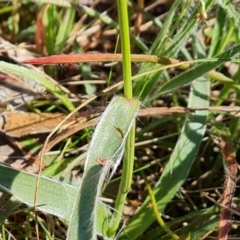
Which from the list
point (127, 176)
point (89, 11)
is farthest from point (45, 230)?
point (89, 11)

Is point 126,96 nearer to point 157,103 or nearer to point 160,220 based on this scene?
point 160,220

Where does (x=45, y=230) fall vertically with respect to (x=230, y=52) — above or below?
below

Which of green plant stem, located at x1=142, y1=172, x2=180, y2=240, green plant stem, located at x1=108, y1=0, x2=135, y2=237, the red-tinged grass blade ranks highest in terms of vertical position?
green plant stem, located at x1=108, y1=0, x2=135, y2=237

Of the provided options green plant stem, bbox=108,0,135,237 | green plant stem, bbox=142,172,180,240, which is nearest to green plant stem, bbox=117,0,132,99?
green plant stem, bbox=108,0,135,237

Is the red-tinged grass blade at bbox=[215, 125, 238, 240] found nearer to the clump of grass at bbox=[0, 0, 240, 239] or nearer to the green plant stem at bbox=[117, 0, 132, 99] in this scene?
the clump of grass at bbox=[0, 0, 240, 239]

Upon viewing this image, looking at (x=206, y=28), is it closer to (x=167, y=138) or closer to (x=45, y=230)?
(x=167, y=138)

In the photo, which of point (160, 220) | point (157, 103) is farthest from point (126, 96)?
point (157, 103)

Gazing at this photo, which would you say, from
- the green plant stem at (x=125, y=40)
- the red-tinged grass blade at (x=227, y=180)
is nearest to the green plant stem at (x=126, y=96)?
the green plant stem at (x=125, y=40)
